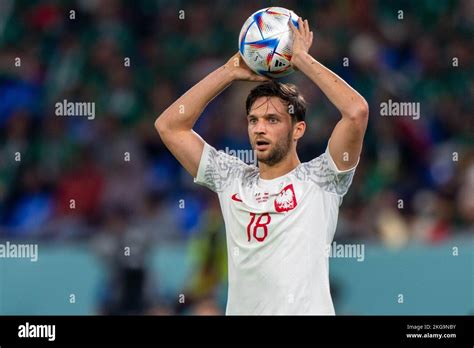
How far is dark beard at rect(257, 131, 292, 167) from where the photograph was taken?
6566mm

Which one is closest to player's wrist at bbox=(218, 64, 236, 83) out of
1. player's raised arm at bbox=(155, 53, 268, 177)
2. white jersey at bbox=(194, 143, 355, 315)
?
player's raised arm at bbox=(155, 53, 268, 177)

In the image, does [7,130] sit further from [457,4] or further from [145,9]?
[457,4]

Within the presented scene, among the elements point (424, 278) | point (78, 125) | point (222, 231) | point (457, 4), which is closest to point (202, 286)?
point (222, 231)

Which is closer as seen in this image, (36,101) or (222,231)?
(222,231)

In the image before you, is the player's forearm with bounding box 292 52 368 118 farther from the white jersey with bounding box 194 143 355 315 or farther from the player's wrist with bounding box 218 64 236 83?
the player's wrist with bounding box 218 64 236 83

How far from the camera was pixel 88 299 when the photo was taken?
10586mm

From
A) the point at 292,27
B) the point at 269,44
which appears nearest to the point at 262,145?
the point at 269,44

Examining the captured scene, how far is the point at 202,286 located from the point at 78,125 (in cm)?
308

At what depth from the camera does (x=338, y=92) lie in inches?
252

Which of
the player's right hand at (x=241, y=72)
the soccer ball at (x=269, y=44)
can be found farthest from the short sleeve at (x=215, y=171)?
the soccer ball at (x=269, y=44)

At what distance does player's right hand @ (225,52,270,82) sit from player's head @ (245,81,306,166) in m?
0.13

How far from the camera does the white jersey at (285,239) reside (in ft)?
20.9

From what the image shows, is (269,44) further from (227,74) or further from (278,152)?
(278,152)

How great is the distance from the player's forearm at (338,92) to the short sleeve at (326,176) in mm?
286
